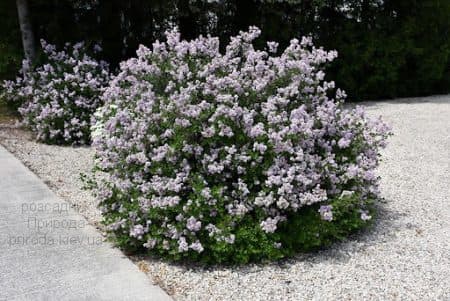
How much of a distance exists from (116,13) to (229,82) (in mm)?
5478

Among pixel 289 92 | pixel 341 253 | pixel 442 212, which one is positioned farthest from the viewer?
pixel 442 212

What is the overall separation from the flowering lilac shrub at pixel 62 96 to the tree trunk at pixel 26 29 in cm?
65

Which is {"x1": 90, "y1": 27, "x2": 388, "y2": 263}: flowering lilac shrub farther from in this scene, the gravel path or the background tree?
the background tree

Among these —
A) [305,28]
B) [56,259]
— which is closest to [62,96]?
[56,259]

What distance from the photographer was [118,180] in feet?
12.4

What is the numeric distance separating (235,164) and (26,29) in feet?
17.9

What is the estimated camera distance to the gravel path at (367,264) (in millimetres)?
3197

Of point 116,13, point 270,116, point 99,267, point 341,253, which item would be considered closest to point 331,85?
point 270,116

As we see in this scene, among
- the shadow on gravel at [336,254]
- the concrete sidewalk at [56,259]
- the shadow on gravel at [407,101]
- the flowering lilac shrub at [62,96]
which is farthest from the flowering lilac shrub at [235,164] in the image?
the shadow on gravel at [407,101]

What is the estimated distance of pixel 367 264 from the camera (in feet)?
11.6

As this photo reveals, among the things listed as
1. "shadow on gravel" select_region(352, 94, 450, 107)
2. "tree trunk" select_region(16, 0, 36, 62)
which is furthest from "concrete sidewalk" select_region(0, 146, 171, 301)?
"shadow on gravel" select_region(352, 94, 450, 107)

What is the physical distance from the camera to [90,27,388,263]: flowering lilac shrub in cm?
347

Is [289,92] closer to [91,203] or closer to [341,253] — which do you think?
[341,253]

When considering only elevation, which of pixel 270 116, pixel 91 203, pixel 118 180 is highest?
pixel 270 116
